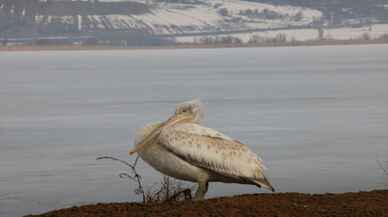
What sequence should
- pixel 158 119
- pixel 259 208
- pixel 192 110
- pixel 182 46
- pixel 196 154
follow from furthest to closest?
pixel 182 46
pixel 158 119
pixel 192 110
pixel 196 154
pixel 259 208

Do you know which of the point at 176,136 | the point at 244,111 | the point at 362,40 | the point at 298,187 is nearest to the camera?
the point at 176,136

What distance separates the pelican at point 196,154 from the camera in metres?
7.72

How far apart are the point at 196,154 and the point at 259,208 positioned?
31.4 inches

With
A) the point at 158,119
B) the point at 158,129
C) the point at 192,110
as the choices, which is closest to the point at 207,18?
the point at 158,119

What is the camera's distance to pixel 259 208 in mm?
7113

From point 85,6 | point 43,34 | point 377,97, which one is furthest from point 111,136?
point 85,6

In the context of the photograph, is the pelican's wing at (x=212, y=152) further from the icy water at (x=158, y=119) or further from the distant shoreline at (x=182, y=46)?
the distant shoreline at (x=182, y=46)

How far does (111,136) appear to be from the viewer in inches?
766

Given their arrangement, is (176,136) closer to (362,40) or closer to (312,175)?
(312,175)

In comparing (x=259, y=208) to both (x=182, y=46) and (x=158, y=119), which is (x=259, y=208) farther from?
(x=182, y=46)

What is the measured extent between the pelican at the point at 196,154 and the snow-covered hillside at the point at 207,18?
528 ft

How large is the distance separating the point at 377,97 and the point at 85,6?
16194 centimetres

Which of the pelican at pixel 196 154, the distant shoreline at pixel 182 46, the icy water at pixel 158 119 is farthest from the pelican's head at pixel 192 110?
the distant shoreline at pixel 182 46

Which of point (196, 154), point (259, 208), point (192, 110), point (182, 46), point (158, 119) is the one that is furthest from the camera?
point (182, 46)
